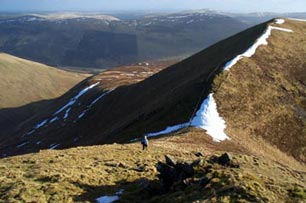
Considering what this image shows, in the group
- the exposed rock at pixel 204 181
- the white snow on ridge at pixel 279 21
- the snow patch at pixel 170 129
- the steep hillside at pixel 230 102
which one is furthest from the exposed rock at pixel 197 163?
the white snow on ridge at pixel 279 21

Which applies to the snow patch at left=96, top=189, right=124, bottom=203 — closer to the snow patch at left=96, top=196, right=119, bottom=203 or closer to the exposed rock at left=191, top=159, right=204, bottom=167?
the snow patch at left=96, top=196, right=119, bottom=203

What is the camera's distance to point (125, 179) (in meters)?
27.2

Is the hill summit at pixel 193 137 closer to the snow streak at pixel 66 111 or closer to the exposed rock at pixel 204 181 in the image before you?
the exposed rock at pixel 204 181

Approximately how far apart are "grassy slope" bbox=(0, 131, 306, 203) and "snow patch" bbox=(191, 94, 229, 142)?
10.1 meters

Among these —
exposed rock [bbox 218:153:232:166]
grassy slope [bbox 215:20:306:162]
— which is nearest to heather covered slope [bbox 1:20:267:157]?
grassy slope [bbox 215:20:306:162]

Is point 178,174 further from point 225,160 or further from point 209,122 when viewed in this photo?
point 209,122

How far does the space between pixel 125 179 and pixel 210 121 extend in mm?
23811

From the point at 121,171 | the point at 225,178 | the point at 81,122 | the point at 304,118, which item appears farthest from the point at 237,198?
the point at 81,122

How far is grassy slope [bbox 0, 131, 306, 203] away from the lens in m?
21.8

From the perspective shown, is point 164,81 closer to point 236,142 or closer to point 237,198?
point 236,142

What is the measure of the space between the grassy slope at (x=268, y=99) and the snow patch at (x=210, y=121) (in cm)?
92

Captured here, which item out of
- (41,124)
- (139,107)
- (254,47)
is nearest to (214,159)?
(254,47)

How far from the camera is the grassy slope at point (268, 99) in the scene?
50366mm

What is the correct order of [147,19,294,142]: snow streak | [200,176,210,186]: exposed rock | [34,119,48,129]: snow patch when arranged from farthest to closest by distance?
1. [34,119,48,129]: snow patch
2. [147,19,294,142]: snow streak
3. [200,176,210,186]: exposed rock
